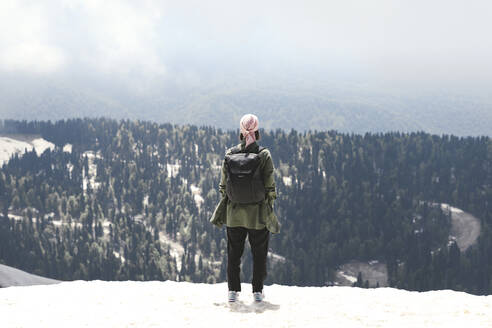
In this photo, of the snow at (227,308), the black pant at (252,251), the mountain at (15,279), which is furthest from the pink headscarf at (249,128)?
the mountain at (15,279)

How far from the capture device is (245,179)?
1594 centimetres

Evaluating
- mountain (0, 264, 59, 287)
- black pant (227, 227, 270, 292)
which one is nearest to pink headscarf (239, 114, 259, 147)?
black pant (227, 227, 270, 292)

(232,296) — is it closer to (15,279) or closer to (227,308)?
(227,308)

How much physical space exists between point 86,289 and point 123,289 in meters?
1.50

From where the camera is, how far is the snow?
14.8 metres

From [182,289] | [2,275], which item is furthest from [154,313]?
[2,275]

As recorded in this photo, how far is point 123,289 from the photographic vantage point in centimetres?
1969

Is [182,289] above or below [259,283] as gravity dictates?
below

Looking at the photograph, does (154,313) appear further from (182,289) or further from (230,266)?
(182,289)

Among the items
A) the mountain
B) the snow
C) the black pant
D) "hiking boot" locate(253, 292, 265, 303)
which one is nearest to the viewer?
the snow

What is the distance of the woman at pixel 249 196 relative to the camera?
630 inches

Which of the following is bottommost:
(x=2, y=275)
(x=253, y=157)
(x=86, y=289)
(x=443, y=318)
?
(x=2, y=275)

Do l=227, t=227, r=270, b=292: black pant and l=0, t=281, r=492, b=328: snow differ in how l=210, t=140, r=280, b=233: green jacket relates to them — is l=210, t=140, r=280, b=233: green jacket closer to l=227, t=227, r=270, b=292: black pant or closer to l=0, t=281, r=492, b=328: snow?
l=227, t=227, r=270, b=292: black pant

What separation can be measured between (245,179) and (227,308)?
167 inches
